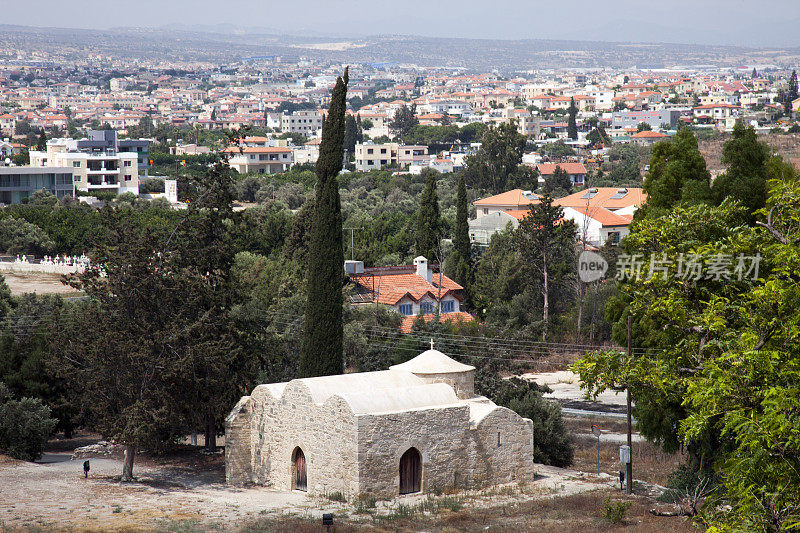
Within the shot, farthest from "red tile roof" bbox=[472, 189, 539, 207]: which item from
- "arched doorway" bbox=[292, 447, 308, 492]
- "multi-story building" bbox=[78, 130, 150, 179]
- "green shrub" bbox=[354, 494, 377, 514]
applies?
"green shrub" bbox=[354, 494, 377, 514]

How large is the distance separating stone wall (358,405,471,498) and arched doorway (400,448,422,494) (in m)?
0.12

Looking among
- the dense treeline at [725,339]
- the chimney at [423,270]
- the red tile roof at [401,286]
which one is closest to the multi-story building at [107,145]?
the chimney at [423,270]

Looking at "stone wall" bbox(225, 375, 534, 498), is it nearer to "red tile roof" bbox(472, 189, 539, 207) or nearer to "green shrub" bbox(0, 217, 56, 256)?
"green shrub" bbox(0, 217, 56, 256)

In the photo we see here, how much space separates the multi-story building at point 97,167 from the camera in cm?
8881

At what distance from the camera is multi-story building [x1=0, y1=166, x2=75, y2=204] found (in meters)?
78.2

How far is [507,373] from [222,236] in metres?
16.7

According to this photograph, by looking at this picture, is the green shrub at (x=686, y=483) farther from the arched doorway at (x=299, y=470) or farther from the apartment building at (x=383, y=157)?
the apartment building at (x=383, y=157)

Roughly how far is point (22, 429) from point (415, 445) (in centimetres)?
1071

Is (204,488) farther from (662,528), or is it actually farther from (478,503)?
(662,528)

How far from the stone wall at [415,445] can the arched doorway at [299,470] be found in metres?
2.42

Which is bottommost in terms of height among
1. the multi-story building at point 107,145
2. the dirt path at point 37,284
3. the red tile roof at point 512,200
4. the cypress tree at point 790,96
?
the dirt path at point 37,284

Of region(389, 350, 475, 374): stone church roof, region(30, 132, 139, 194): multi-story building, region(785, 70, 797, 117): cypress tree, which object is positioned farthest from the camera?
region(785, 70, 797, 117): cypress tree

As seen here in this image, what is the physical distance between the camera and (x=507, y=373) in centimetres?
3897

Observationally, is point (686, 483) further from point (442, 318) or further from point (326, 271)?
point (442, 318)
